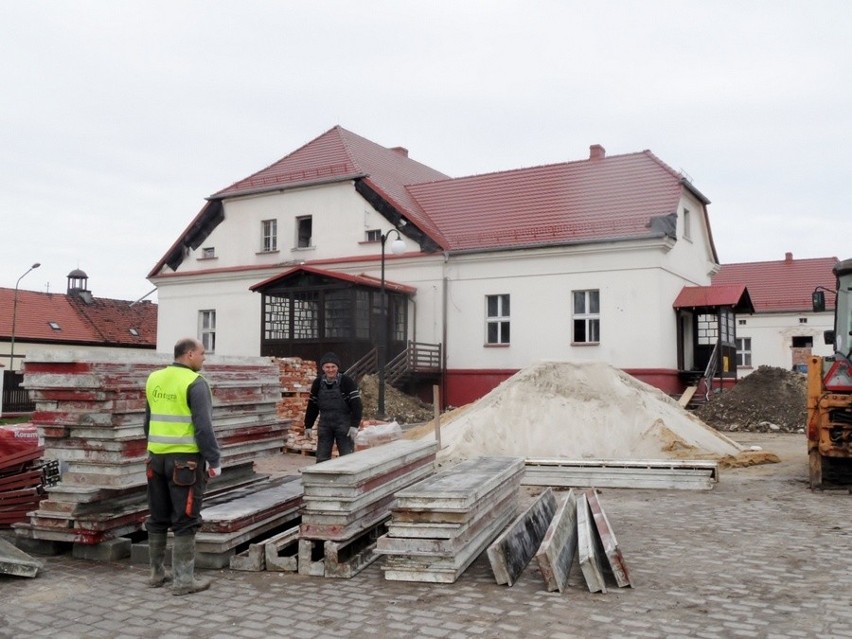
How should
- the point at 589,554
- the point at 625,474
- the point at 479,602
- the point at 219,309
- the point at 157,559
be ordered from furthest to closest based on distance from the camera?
the point at 219,309 → the point at 625,474 → the point at 157,559 → the point at 589,554 → the point at 479,602

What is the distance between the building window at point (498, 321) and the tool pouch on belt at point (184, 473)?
64.1 feet

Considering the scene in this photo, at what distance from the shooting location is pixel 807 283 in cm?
4103

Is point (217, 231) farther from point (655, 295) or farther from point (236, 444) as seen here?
point (236, 444)

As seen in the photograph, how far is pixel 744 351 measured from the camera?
41438mm

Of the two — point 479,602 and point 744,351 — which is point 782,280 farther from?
point 479,602

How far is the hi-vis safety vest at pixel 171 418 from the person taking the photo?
238 inches

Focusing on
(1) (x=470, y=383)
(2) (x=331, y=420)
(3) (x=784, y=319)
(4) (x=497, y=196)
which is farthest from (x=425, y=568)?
(3) (x=784, y=319)

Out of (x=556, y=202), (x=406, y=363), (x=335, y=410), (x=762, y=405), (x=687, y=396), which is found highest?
(x=556, y=202)

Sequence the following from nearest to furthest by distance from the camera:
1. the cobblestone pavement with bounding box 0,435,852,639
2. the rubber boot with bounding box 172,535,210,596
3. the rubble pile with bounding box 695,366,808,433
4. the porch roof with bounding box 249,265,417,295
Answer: the cobblestone pavement with bounding box 0,435,852,639 → the rubber boot with bounding box 172,535,210,596 → the rubble pile with bounding box 695,366,808,433 → the porch roof with bounding box 249,265,417,295

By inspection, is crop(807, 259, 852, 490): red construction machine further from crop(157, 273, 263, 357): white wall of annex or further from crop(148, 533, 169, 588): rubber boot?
crop(157, 273, 263, 357): white wall of annex

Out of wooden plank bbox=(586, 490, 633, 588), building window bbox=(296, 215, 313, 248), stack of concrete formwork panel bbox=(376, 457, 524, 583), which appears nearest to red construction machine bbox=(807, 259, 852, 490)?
wooden plank bbox=(586, 490, 633, 588)

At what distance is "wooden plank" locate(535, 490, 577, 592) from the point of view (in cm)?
579

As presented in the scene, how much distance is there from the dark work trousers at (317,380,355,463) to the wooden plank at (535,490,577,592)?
2.97m

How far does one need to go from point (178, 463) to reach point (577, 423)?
958cm
